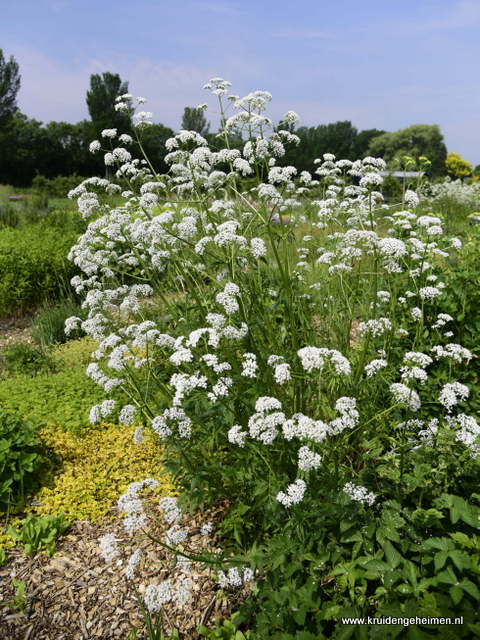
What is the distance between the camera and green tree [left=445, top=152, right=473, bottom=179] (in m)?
61.6

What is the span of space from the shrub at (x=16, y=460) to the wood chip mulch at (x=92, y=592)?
0.51 meters

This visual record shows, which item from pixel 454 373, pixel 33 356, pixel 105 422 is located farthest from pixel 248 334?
pixel 33 356

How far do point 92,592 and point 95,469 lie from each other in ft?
4.26

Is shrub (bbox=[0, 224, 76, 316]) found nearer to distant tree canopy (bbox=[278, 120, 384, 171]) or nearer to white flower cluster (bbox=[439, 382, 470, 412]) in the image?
distant tree canopy (bbox=[278, 120, 384, 171])

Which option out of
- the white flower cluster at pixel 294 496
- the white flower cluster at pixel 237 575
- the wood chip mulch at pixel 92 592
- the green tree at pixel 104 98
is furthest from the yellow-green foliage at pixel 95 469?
the green tree at pixel 104 98

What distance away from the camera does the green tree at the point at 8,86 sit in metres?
49.3

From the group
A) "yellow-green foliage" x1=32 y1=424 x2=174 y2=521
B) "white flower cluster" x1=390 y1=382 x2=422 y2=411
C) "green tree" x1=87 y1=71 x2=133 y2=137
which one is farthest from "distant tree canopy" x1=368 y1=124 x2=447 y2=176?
"white flower cluster" x1=390 y1=382 x2=422 y2=411

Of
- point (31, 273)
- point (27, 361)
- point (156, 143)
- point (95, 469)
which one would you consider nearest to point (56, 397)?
point (95, 469)

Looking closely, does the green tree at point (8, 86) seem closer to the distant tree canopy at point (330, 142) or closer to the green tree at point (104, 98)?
the green tree at point (104, 98)

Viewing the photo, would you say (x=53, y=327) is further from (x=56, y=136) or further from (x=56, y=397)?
(x=56, y=136)

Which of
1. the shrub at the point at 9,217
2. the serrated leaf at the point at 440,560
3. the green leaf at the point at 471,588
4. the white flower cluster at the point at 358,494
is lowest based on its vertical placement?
the shrub at the point at 9,217

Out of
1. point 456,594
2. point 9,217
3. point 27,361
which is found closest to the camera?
point 456,594

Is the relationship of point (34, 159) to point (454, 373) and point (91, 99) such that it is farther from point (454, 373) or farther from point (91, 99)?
point (454, 373)

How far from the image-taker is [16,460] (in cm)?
400
